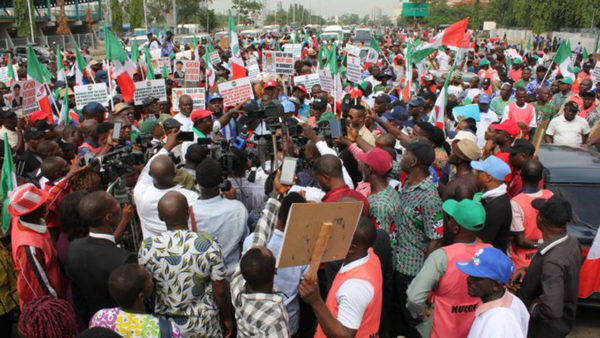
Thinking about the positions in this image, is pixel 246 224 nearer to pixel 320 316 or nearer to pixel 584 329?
pixel 320 316

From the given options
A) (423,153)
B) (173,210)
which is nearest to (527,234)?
(423,153)

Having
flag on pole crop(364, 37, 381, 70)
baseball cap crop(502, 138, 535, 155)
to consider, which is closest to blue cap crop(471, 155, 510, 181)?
baseball cap crop(502, 138, 535, 155)

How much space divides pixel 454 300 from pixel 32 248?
3003mm

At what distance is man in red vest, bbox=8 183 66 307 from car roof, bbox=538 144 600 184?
4944mm

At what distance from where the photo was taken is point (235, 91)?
7.93 metres

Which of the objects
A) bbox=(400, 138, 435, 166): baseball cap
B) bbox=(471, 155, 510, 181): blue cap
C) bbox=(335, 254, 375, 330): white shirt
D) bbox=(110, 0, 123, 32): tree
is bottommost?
bbox=(335, 254, 375, 330): white shirt

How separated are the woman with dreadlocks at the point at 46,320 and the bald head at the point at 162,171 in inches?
59.1

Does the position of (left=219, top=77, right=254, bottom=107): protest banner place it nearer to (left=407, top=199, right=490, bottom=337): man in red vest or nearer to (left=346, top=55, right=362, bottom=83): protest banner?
(left=346, top=55, right=362, bottom=83): protest banner

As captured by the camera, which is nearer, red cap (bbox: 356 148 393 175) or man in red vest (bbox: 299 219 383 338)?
man in red vest (bbox: 299 219 383 338)

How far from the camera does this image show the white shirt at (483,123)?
827 cm

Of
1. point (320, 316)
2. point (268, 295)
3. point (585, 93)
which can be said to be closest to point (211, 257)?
point (268, 295)

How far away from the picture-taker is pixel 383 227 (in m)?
4.17

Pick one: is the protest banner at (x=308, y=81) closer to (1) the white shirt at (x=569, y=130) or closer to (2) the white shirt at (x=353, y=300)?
(1) the white shirt at (x=569, y=130)

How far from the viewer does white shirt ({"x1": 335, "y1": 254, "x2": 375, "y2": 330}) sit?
279 centimetres
